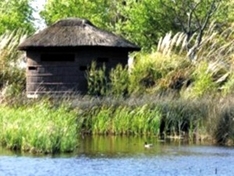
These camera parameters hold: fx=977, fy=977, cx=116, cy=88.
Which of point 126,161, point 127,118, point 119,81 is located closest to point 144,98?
point 127,118

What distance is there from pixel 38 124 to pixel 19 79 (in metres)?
15.3

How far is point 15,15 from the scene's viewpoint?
48875mm

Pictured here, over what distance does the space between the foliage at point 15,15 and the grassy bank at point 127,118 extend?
17780mm

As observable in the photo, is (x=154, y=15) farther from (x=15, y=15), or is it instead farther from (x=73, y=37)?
(x=73, y=37)

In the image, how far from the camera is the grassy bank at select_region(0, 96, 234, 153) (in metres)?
22.6

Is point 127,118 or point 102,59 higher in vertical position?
point 102,59

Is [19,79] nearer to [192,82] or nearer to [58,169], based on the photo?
[192,82]

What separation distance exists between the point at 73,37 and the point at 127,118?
Answer: 8453mm

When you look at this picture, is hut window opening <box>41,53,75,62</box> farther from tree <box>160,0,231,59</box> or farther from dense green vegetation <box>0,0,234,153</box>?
tree <box>160,0,231,59</box>

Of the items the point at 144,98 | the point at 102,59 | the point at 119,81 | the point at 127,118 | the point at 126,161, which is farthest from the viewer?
the point at 102,59

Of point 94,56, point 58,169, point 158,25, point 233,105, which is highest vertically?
point 158,25

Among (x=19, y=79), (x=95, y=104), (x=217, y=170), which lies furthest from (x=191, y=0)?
(x=217, y=170)

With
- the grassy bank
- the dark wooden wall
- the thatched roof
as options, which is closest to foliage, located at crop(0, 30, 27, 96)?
the dark wooden wall

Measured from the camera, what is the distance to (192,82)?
33.2m
